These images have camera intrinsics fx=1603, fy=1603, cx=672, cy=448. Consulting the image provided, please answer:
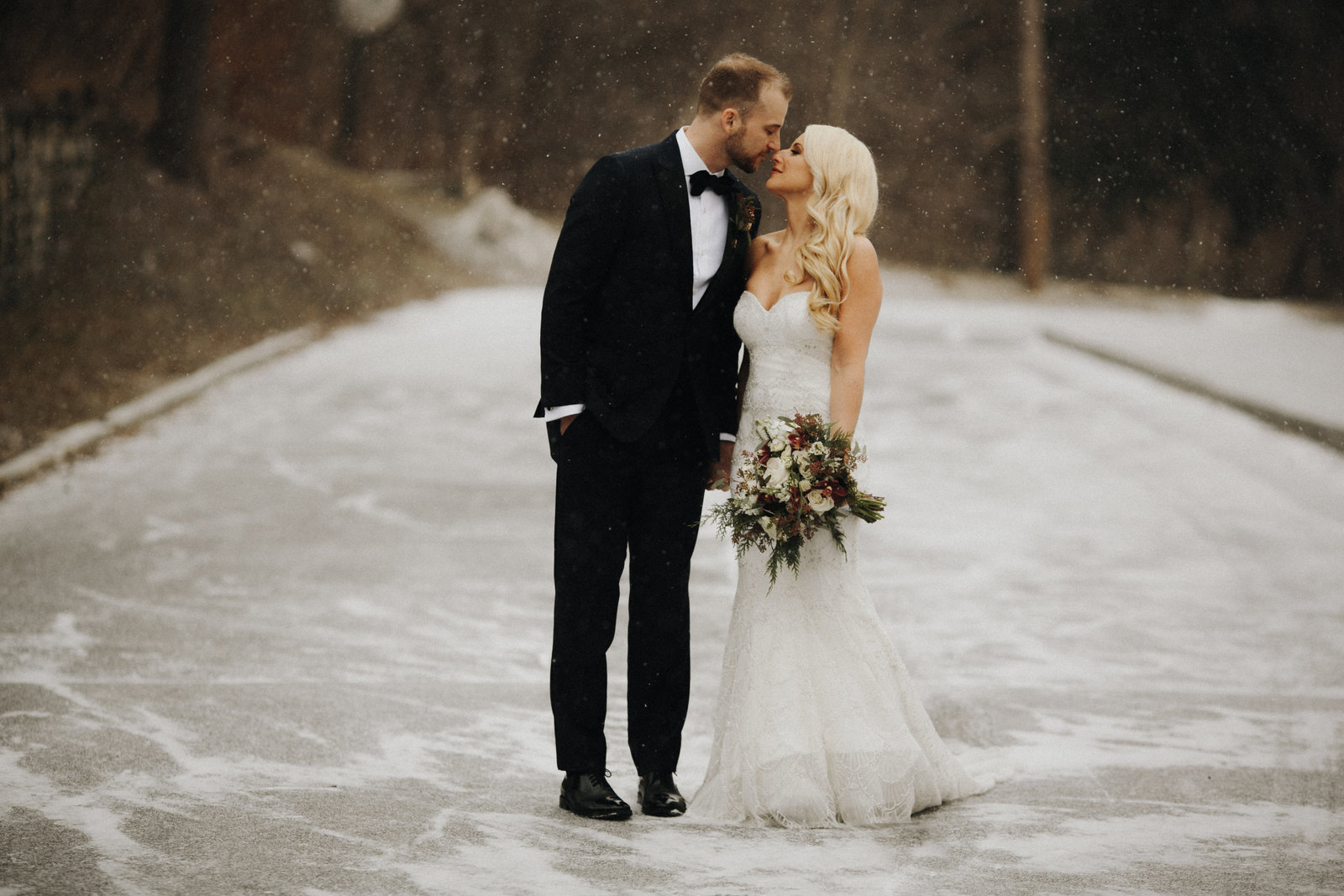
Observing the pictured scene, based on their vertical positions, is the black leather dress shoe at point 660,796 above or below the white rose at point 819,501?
below

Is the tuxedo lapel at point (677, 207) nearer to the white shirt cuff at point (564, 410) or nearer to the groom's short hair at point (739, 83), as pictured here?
the groom's short hair at point (739, 83)

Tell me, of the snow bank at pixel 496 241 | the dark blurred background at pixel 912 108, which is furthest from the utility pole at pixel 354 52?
the snow bank at pixel 496 241

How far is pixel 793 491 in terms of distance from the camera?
464 cm

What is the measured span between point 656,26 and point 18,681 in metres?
40.1

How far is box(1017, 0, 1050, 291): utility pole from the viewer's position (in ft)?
96.6

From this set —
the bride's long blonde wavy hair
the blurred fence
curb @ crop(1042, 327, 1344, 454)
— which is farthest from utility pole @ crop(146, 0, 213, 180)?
the bride's long blonde wavy hair

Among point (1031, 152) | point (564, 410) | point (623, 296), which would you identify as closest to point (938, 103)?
point (1031, 152)

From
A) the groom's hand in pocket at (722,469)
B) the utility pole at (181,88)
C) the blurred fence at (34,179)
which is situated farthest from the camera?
the utility pole at (181,88)

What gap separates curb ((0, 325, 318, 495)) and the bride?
708cm

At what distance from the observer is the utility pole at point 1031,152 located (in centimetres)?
2944

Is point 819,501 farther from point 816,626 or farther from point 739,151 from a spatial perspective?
point 739,151

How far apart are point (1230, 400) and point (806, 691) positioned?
1300 cm

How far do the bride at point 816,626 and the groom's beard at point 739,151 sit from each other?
0.38 feet

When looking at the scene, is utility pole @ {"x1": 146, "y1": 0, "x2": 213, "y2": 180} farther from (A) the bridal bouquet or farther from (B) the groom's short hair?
(A) the bridal bouquet
